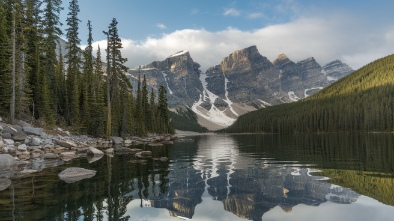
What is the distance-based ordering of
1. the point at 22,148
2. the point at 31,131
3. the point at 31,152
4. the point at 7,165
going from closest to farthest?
the point at 7,165 → the point at 22,148 → the point at 31,152 → the point at 31,131

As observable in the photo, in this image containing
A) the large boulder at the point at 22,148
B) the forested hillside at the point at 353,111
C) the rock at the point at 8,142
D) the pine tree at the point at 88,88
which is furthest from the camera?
the forested hillside at the point at 353,111

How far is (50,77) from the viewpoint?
5381cm

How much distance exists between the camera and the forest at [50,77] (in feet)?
130

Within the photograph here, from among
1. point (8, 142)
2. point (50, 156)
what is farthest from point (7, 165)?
point (8, 142)

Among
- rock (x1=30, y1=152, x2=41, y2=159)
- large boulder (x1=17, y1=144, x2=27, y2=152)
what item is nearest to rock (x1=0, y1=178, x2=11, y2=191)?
rock (x1=30, y1=152, x2=41, y2=159)

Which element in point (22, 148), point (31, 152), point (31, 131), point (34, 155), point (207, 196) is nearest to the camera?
point (207, 196)

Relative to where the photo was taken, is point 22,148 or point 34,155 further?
point 34,155

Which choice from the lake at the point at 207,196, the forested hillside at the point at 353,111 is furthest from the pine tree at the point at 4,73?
the forested hillside at the point at 353,111

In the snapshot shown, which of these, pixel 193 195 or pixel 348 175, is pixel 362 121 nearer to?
pixel 348 175

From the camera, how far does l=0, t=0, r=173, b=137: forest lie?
3950 cm

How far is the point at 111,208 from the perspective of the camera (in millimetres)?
11844

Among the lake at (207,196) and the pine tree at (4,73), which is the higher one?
the pine tree at (4,73)

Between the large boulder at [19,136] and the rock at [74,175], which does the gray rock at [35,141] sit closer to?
the large boulder at [19,136]

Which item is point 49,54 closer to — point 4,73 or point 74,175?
point 4,73
